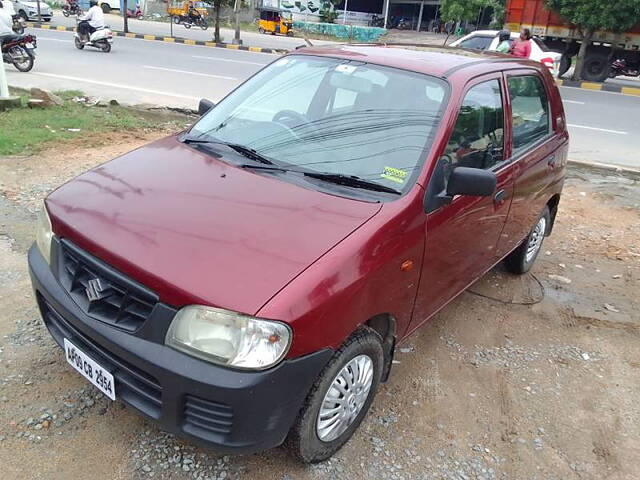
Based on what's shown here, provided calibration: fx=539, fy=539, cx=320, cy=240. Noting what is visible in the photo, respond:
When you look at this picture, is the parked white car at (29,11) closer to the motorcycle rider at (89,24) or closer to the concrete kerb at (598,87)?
the motorcycle rider at (89,24)

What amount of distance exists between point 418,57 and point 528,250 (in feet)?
6.73

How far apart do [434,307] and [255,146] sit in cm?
131

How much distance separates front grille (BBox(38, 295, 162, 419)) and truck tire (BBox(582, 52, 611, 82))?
768 inches

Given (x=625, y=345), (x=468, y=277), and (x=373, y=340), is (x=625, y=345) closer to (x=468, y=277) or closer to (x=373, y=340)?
(x=468, y=277)

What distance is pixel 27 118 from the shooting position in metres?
7.45

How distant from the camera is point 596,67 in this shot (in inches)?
706

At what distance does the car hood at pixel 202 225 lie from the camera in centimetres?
195

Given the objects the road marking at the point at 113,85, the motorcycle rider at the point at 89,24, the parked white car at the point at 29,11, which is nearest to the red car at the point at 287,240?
the road marking at the point at 113,85

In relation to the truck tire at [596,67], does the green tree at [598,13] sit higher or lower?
higher

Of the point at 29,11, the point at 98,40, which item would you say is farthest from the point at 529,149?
the point at 29,11

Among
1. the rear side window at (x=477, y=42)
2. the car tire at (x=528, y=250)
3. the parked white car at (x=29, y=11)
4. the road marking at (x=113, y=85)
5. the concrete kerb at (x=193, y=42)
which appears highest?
the rear side window at (x=477, y=42)

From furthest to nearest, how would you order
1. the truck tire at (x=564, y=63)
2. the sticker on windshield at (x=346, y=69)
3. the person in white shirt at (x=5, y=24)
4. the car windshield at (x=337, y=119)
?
the truck tire at (x=564, y=63)
the person in white shirt at (x=5, y=24)
the sticker on windshield at (x=346, y=69)
the car windshield at (x=337, y=119)

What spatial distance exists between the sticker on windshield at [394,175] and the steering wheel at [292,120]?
20.9 inches

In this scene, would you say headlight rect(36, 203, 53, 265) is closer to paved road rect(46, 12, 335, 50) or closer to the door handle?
the door handle
